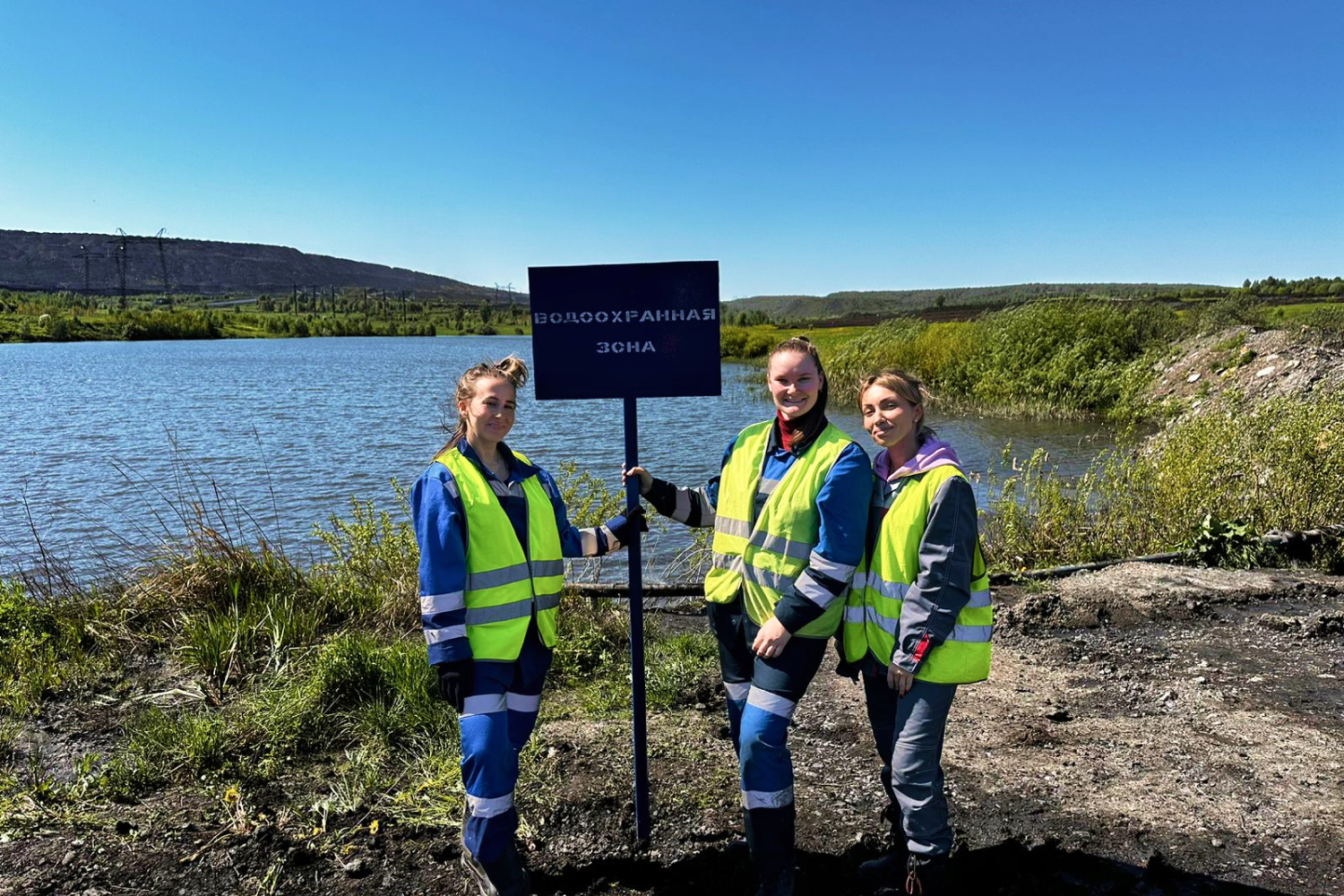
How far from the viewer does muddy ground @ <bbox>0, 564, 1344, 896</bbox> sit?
3.33 metres

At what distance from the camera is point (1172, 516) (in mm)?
8383

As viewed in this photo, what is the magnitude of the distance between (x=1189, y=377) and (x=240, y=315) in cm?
12406

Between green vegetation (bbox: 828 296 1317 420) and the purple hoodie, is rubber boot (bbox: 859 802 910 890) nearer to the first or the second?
the purple hoodie

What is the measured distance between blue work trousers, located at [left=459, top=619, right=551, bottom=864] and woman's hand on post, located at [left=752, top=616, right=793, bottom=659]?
2.86ft

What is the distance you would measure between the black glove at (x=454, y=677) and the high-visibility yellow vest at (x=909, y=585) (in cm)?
146

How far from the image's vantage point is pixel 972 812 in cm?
383

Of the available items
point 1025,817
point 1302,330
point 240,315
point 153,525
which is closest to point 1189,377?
point 1302,330

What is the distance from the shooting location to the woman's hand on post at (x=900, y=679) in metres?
2.87

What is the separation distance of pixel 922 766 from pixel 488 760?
1508 millimetres

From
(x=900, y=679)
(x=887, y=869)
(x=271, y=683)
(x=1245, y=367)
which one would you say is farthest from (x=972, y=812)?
(x=1245, y=367)

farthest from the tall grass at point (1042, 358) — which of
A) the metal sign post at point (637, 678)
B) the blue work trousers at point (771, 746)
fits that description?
the blue work trousers at point (771, 746)

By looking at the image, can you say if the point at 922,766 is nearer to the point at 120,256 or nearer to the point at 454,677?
the point at 454,677

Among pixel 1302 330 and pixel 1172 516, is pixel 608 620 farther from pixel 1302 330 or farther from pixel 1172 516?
pixel 1302 330

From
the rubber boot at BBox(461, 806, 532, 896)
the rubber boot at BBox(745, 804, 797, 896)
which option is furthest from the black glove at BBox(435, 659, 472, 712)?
the rubber boot at BBox(745, 804, 797, 896)
